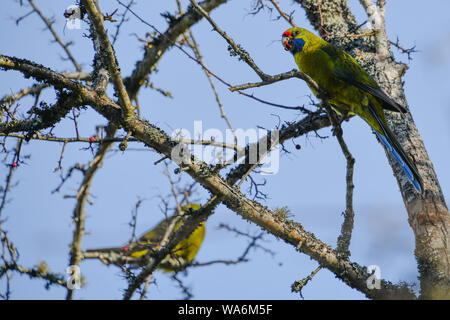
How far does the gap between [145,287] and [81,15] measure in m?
2.34

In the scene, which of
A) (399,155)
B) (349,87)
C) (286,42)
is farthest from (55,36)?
(399,155)

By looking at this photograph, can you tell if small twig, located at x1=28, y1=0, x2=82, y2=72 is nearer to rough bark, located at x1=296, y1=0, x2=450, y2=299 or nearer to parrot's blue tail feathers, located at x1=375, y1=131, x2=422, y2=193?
rough bark, located at x1=296, y1=0, x2=450, y2=299

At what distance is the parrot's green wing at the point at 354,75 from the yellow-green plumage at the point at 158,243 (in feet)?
5.83

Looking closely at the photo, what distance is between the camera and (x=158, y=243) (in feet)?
15.2

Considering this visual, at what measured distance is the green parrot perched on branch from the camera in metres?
3.38

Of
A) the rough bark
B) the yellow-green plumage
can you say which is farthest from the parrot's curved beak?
the yellow-green plumage

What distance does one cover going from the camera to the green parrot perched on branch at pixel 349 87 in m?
3.38

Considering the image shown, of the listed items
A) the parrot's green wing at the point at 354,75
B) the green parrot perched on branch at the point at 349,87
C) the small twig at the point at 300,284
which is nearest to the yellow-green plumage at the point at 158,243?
the small twig at the point at 300,284

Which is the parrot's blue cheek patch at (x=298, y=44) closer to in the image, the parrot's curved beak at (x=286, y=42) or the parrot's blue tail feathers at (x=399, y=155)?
the parrot's curved beak at (x=286, y=42)
